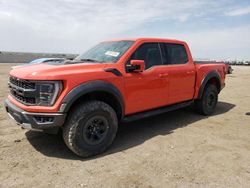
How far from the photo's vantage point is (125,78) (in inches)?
174

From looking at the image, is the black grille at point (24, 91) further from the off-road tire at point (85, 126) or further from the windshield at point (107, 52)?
the windshield at point (107, 52)

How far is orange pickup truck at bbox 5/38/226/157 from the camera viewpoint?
3.68 meters

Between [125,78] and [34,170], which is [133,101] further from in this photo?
[34,170]

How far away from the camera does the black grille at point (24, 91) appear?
3719 millimetres

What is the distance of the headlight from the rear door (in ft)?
8.39

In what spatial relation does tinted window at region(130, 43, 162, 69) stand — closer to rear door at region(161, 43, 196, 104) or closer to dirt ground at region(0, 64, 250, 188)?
rear door at region(161, 43, 196, 104)

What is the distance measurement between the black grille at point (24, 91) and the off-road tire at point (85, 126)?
0.62 metres

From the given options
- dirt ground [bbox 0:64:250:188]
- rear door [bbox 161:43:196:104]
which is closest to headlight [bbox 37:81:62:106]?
dirt ground [bbox 0:64:250:188]

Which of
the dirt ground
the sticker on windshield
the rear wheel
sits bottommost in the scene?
the dirt ground

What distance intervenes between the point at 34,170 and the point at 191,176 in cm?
220

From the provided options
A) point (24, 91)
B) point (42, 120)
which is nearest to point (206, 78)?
point (42, 120)

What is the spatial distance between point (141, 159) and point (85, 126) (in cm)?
102

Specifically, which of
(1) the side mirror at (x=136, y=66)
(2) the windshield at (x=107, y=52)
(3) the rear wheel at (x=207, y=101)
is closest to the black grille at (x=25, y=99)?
(2) the windshield at (x=107, y=52)

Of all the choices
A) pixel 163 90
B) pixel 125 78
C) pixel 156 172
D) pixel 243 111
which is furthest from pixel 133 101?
pixel 243 111
